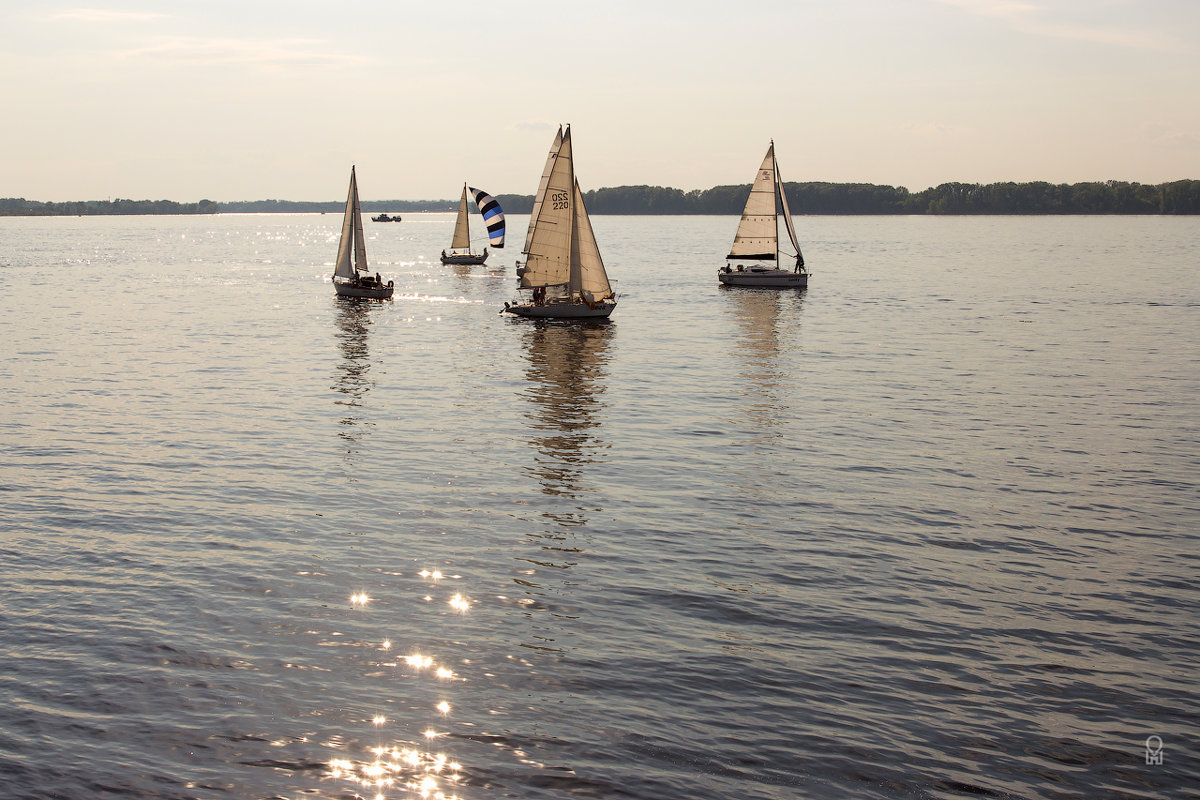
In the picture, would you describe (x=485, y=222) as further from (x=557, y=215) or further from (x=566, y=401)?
(x=566, y=401)

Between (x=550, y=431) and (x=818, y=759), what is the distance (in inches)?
897

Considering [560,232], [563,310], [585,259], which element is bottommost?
[563,310]

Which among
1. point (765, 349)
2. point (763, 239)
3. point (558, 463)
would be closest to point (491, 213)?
point (763, 239)

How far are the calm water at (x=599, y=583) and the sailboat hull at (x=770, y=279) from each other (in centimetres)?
4932

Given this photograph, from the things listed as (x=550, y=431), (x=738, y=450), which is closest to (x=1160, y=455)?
(x=738, y=450)

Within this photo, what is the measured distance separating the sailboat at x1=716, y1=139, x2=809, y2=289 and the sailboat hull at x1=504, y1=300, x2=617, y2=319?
28605 millimetres

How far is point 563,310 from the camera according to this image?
68812mm

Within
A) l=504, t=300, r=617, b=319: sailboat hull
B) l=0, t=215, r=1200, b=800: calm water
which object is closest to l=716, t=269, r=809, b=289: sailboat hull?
l=504, t=300, r=617, b=319: sailboat hull

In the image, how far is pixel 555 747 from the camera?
13695 mm

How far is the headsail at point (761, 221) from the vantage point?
306 feet

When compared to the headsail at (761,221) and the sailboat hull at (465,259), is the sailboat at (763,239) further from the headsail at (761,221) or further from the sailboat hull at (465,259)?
the sailboat hull at (465,259)

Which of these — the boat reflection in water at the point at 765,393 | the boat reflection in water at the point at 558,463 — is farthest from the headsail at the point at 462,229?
the boat reflection in water at the point at 558,463

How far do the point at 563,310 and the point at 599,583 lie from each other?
4987 centimetres

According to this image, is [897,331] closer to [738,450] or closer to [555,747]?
[738,450]
